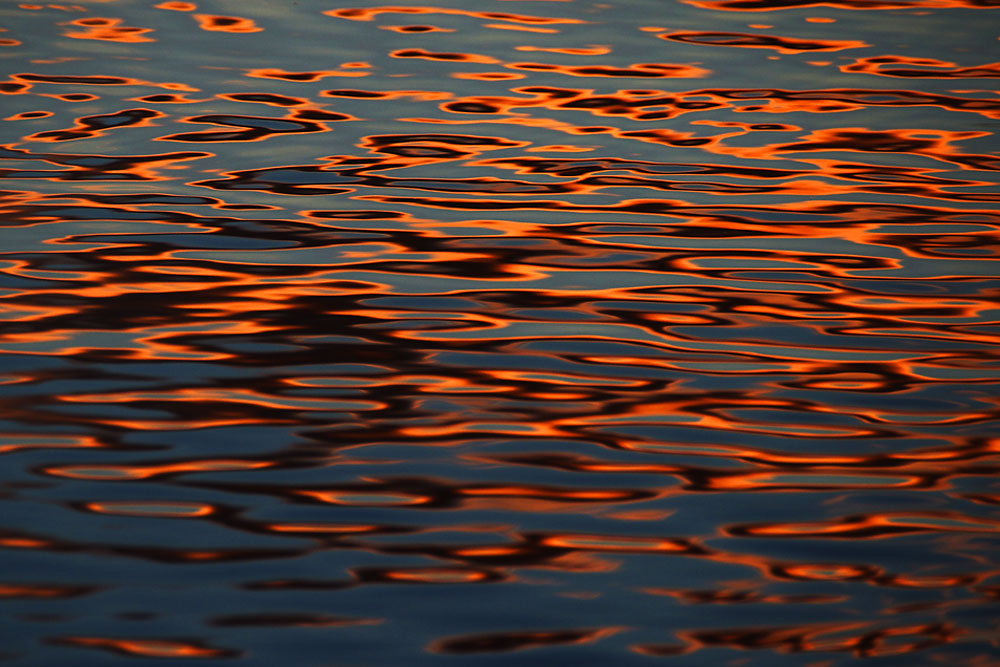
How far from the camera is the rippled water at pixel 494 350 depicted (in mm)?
1182

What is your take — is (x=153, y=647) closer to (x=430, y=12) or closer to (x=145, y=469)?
(x=145, y=469)

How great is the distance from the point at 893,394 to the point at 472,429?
61 cm

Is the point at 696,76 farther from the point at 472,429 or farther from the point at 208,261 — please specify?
the point at 472,429

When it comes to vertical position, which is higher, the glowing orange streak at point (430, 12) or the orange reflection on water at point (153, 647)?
the glowing orange streak at point (430, 12)

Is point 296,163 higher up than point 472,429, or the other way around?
point 296,163

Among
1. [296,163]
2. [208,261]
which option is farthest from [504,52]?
[208,261]

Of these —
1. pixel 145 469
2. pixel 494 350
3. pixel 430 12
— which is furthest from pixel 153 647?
pixel 430 12

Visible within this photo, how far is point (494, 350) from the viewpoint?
1.72 metres

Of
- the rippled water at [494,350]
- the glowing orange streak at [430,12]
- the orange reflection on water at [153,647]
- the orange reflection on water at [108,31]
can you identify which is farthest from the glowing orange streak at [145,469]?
the glowing orange streak at [430,12]

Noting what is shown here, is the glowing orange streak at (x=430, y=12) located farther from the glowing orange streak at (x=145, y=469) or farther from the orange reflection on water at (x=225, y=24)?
the glowing orange streak at (x=145, y=469)

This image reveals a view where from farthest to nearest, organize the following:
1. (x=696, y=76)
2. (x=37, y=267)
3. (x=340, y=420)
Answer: (x=696, y=76)
(x=37, y=267)
(x=340, y=420)

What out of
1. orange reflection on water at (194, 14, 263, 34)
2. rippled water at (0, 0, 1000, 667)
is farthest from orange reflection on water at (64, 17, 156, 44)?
orange reflection on water at (194, 14, 263, 34)

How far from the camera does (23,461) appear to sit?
54.7 inches

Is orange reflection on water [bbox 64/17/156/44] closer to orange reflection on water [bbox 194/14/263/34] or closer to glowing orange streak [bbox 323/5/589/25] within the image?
orange reflection on water [bbox 194/14/263/34]
